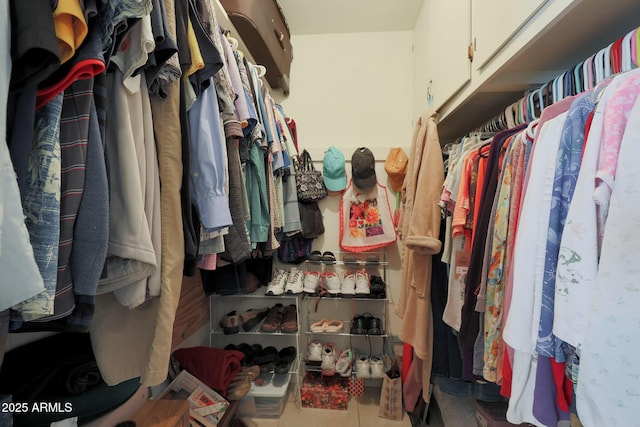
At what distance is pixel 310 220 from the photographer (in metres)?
1.84

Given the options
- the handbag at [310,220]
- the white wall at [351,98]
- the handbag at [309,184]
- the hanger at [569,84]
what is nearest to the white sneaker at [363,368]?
the white wall at [351,98]

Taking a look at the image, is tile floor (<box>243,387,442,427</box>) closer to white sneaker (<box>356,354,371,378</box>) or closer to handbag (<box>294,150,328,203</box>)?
white sneaker (<box>356,354,371,378</box>)

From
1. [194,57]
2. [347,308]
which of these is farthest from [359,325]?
[194,57]

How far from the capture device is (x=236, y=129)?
0.78 metres

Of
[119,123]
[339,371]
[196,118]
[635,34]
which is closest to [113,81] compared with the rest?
[119,123]

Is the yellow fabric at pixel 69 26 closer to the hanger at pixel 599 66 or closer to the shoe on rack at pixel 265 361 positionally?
the hanger at pixel 599 66

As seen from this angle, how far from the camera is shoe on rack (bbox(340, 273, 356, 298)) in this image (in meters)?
1.70

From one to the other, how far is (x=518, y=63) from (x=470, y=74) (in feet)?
0.57

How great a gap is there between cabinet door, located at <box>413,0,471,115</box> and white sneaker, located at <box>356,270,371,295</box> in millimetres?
1154

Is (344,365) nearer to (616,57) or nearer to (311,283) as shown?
(311,283)

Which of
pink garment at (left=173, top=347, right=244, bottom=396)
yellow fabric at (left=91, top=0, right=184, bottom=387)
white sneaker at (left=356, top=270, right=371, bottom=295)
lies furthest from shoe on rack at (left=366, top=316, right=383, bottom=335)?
yellow fabric at (left=91, top=0, right=184, bottom=387)

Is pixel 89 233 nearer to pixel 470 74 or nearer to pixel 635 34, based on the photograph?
pixel 635 34

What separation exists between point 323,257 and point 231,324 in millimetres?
772

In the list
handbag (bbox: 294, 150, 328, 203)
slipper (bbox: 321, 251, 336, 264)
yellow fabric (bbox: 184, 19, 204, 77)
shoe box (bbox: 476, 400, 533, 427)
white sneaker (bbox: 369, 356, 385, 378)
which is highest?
yellow fabric (bbox: 184, 19, 204, 77)
